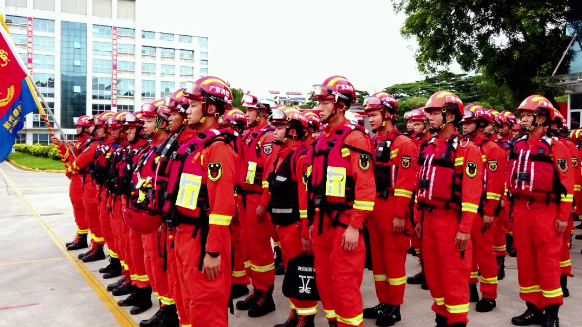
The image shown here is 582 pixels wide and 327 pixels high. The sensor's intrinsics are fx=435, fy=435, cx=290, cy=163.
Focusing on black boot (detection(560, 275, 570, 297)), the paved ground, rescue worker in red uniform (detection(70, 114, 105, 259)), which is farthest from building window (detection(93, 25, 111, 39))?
black boot (detection(560, 275, 570, 297))

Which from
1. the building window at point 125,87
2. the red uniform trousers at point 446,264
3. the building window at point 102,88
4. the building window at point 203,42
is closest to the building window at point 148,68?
the building window at point 125,87

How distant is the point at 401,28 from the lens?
17484 millimetres

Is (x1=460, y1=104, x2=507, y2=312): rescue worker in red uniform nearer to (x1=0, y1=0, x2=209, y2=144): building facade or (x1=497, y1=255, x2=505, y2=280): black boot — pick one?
(x1=497, y1=255, x2=505, y2=280): black boot

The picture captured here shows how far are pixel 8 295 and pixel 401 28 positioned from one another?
624 inches

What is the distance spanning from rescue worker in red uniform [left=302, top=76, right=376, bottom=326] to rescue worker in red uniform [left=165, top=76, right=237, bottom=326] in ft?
3.10

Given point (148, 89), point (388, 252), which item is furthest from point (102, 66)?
point (388, 252)

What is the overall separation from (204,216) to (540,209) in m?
3.88

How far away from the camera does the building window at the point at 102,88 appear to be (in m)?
61.2

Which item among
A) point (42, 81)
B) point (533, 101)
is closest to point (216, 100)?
point (533, 101)

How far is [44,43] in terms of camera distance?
58.1 m

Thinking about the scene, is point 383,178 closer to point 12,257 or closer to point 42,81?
point 12,257

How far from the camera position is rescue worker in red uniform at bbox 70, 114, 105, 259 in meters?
7.77

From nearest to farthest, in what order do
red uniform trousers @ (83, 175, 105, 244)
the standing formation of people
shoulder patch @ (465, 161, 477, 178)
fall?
the standing formation of people → shoulder patch @ (465, 161, 477, 178) → red uniform trousers @ (83, 175, 105, 244)

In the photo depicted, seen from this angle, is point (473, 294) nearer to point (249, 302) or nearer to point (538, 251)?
point (538, 251)
